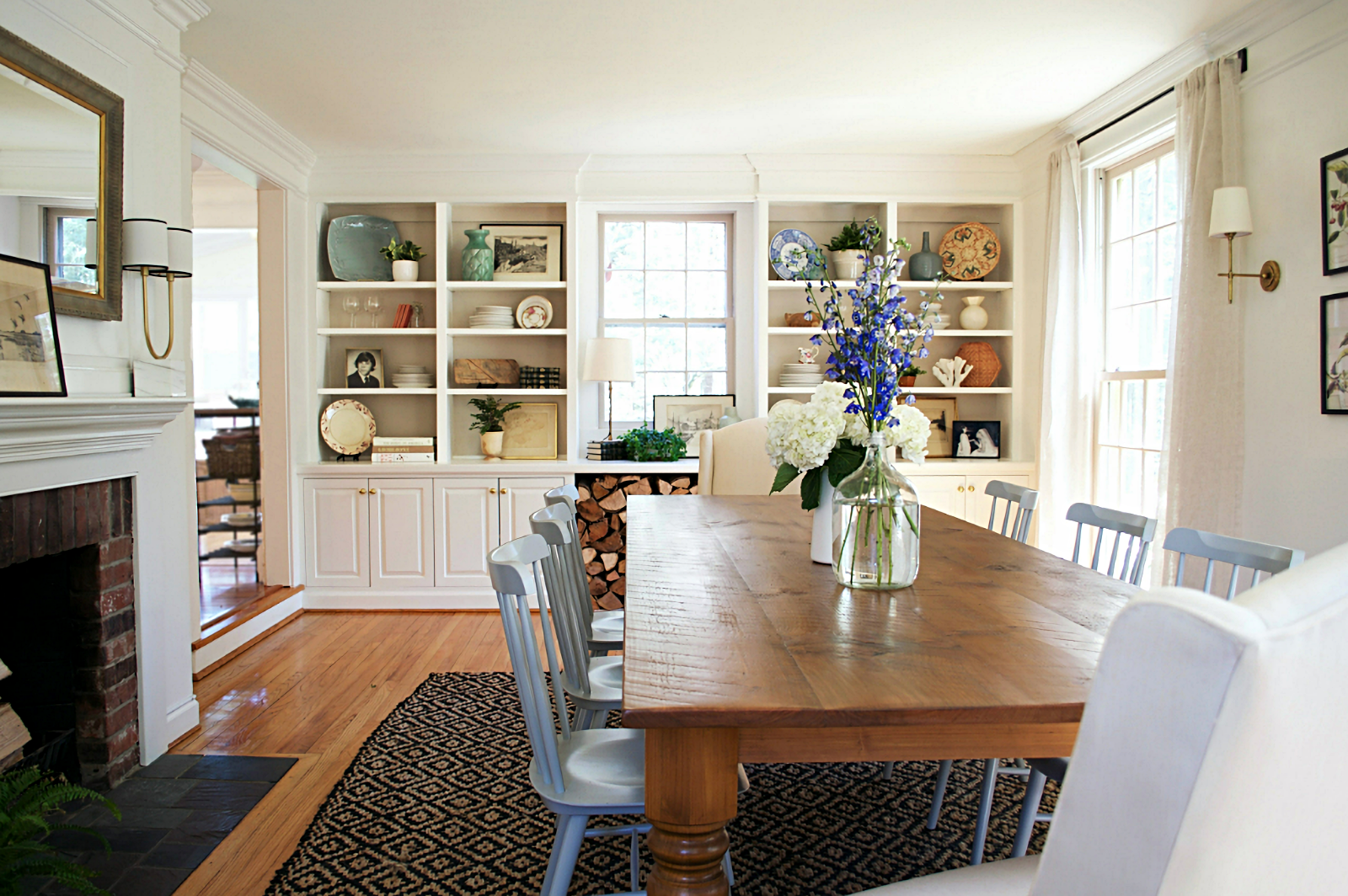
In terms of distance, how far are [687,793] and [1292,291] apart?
2994mm

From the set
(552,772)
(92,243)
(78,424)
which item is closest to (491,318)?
(92,243)

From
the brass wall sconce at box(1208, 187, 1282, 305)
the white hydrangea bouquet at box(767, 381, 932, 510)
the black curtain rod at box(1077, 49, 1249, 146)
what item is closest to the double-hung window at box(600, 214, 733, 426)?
the black curtain rod at box(1077, 49, 1249, 146)

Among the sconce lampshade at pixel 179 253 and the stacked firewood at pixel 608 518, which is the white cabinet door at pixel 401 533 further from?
the sconce lampshade at pixel 179 253

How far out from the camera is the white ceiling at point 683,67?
298 centimetres

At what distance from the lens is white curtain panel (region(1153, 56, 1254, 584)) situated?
10.0ft

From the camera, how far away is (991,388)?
4.84 meters

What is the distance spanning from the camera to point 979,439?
193 inches

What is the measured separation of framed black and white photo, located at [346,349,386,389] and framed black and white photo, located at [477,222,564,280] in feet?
3.11

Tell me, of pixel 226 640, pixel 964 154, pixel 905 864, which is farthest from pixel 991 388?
pixel 226 640

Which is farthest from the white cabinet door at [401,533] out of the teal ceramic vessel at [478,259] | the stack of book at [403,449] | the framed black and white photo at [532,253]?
the framed black and white photo at [532,253]

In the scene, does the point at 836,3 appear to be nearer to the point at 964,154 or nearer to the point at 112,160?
the point at 964,154

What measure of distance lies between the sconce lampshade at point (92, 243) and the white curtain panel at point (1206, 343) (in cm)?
383

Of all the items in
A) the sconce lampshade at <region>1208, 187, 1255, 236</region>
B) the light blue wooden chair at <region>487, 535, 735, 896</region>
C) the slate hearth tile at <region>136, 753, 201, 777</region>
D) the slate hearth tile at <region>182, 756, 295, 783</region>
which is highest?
the sconce lampshade at <region>1208, 187, 1255, 236</region>

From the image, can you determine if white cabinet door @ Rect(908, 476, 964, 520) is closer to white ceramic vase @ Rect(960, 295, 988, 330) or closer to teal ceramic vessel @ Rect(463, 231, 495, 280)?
white ceramic vase @ Rect(960, 295, 988, 330)
